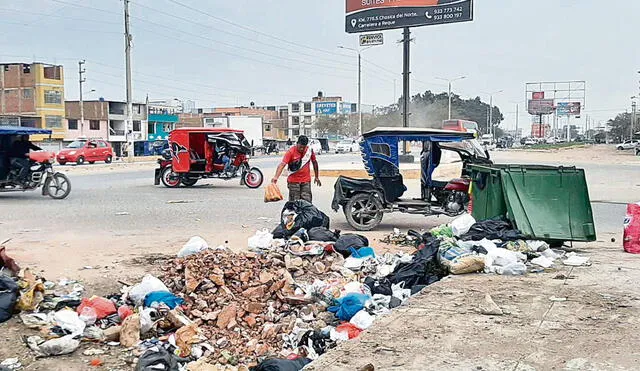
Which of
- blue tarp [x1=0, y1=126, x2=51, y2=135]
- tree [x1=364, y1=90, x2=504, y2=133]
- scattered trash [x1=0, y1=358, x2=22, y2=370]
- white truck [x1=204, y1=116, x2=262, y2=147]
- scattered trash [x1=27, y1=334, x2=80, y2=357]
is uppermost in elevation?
tree [x1=364, y1=90, x2=504, y2=133]

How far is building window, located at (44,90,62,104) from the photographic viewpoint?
223 ft

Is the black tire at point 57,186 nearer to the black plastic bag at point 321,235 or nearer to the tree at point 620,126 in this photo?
the black plastic bag at point 321,235

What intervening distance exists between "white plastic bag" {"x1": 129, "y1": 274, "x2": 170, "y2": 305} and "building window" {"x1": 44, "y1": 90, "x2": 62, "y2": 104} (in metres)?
66.7

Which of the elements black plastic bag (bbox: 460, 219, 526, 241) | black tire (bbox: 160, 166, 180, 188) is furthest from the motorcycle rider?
black plastic bag (bbox: 460, 219, 526, 241)

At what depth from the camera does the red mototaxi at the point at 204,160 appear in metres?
21.1

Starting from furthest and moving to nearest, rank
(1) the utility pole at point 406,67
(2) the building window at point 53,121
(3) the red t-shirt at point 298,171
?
(2) the building window at point 53,121, (1) the utility pole at point 406,67, (3) the red t-shirt at point 298,171

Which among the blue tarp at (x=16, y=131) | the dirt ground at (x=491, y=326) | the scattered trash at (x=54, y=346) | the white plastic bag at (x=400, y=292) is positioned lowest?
the scattered trash at (x=54, y=346)

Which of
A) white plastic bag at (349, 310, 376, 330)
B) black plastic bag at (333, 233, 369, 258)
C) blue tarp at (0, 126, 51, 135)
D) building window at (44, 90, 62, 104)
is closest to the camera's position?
white plastic bag at (349, 310, 376, 330)

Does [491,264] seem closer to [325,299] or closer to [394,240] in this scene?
[325,299]

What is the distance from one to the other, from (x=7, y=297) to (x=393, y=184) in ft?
23.3

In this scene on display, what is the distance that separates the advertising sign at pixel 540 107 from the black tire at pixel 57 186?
11257 centimetres

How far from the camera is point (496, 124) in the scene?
133 metres

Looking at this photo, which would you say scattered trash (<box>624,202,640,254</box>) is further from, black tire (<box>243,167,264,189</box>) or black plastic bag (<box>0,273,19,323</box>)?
black tire (<box>243,167,264,189</box>)

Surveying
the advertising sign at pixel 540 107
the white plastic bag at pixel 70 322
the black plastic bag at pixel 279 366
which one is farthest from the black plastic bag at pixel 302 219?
the advertising sign at pixel 540 107
